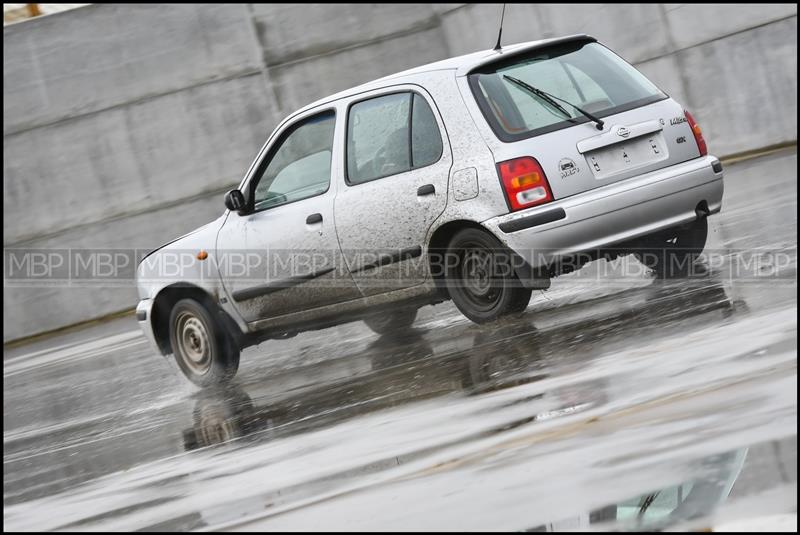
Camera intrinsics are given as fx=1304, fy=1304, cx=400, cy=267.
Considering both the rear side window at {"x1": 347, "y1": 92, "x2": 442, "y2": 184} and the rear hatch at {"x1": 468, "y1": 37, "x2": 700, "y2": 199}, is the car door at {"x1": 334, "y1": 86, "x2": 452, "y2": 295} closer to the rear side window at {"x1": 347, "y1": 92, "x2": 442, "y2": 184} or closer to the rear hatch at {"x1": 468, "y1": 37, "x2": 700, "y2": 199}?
the rear side window at {"x1": 347, "y1": 92, "x2": 442, "y2": 184}

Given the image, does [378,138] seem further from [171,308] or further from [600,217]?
[171,308]

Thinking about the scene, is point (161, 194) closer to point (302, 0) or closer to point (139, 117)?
point (139, 117)

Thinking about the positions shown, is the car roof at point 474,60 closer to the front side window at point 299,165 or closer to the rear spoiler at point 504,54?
the rear spoiler at point 504,54

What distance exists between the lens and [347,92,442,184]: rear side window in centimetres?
793

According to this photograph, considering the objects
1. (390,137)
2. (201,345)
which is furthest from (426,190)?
(201,345)

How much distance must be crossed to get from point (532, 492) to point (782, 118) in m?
13.3

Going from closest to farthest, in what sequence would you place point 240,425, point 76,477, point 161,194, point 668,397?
1. point 668,397
2. point 76,477
3. point 240,425
4. point 161,194

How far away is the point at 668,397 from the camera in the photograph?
16.8 ft

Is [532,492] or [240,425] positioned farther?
[240,425]

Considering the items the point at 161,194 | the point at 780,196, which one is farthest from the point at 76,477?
the point at 161,194

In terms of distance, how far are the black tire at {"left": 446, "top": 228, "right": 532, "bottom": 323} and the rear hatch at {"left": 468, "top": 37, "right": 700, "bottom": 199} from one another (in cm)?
52

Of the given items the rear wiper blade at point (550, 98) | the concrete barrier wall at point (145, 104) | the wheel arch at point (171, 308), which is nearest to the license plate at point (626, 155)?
the rear wiper blade at point (550, 98)

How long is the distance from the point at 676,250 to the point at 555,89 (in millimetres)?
1532

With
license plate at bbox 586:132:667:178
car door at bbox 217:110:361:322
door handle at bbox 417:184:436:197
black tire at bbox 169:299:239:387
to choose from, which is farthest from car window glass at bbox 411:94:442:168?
black tire at bbox 169:299:239:387
